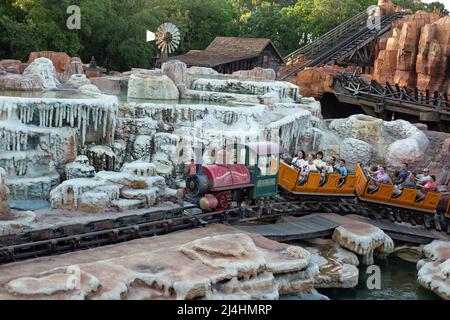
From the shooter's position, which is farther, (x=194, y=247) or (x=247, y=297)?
(x=194, y=247)

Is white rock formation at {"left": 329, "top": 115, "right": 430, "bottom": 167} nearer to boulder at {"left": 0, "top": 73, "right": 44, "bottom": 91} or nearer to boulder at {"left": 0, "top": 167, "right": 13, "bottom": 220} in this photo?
boulder at {"left": 0, "top": 73, "right": 44, "bottom": 91}

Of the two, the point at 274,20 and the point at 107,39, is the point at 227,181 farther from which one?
the point at 274,20

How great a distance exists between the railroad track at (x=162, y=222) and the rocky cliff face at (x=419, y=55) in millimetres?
15901

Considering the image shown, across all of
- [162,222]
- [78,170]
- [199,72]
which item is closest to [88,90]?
[78,170]

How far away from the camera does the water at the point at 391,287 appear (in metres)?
14.1

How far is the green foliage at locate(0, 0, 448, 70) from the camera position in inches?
1355

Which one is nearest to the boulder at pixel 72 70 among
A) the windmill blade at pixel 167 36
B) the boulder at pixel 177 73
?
the boulder at pixel 177 73

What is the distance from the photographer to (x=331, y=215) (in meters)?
17.6

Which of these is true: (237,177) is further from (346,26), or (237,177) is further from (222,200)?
(346,26)

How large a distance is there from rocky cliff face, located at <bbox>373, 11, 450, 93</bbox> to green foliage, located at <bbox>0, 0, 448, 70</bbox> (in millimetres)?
12859
